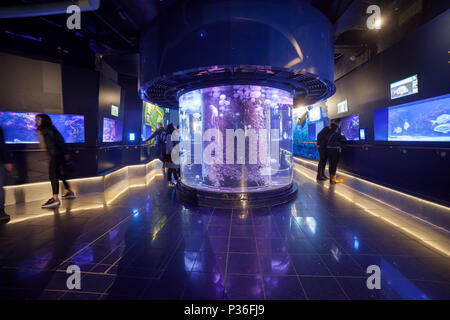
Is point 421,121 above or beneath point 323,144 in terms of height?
above

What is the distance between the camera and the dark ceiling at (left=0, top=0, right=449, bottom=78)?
4.19 metres

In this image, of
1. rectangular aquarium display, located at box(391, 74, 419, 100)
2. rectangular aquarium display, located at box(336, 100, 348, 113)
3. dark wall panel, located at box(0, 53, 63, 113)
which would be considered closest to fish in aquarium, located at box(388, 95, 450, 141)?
rectangular aquarium display, located at box(391, 74, 419, 100)

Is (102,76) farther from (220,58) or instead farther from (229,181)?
(229,181)

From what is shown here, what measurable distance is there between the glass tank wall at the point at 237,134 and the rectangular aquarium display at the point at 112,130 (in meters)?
3.76

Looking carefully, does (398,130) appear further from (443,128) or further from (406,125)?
(443,128)

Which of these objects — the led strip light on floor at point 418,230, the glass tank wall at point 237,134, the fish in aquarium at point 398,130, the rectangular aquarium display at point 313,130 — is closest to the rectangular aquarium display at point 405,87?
the fish in aquarium at point 398,130

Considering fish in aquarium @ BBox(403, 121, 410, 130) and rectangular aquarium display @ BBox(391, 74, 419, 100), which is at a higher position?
rectangular aquarium display @ BBox(391, 74, 419, 100)

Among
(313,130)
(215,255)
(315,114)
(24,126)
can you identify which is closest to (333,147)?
(315,114)

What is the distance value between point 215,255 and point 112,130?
7016 millimetres

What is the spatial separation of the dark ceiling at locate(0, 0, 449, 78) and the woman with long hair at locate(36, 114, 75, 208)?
7.57 ft

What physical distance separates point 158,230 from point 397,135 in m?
6.11

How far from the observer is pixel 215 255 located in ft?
7.79

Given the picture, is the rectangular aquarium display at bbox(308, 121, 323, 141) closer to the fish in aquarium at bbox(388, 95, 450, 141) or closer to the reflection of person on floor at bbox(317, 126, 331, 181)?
the reflection of person on floor at bbox(317, 126, 331, 181)

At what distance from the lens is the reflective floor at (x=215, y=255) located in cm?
181
